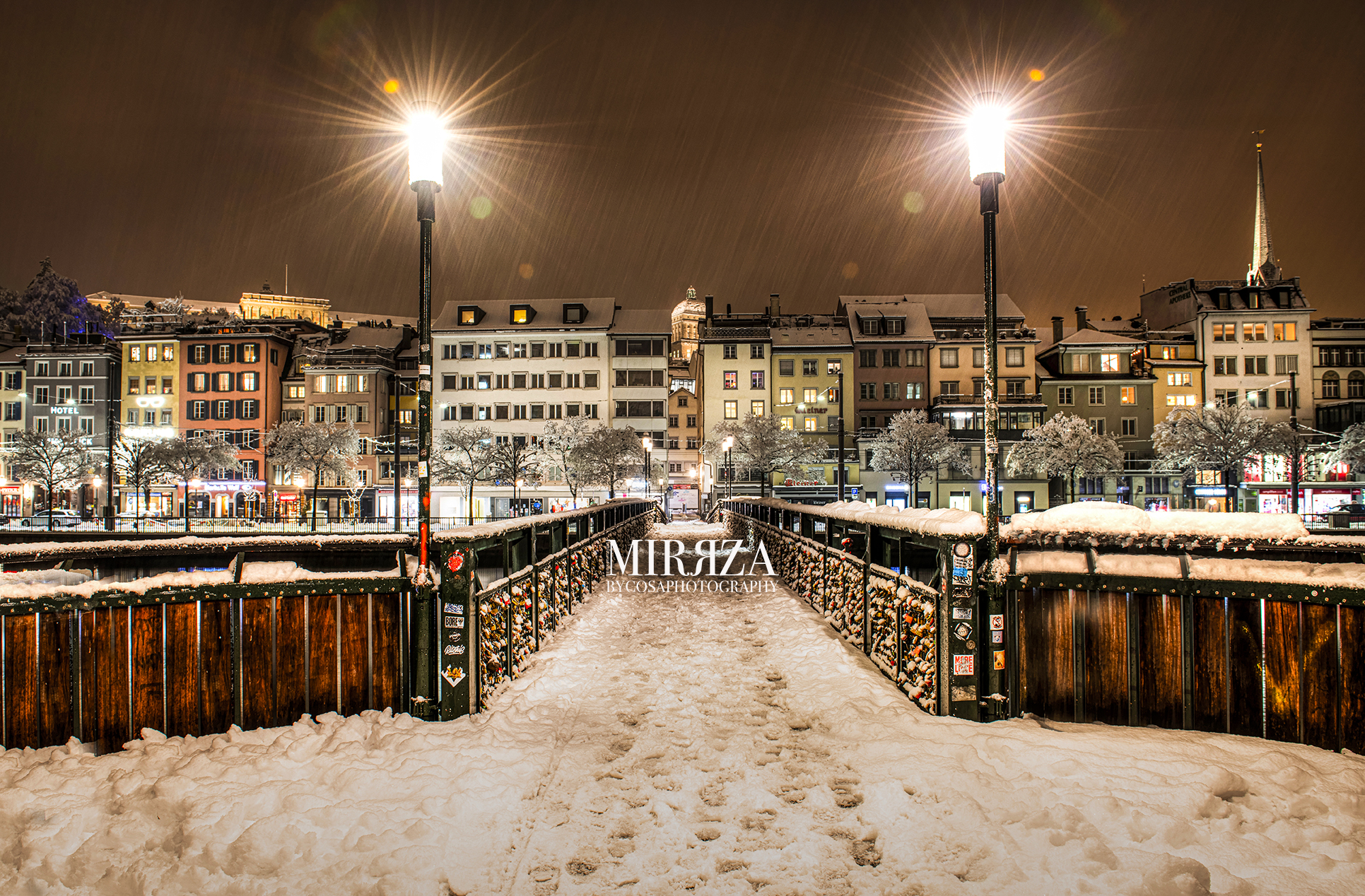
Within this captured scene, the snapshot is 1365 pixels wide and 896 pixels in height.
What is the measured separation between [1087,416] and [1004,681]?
6146 centimetres

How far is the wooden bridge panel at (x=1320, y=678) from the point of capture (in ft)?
16.6

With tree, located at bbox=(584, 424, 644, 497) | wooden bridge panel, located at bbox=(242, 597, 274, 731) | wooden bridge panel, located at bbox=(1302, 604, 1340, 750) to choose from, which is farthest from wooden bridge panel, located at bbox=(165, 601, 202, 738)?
tree, located at bbox=(584, 424, 644, 497)

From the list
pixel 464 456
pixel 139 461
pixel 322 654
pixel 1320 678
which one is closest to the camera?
pixel 1320 678

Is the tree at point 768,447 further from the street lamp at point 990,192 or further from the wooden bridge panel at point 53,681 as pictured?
the wooden bridge panel at point 53,681

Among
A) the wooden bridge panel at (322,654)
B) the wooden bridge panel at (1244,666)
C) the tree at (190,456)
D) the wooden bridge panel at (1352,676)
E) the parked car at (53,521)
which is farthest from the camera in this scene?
the tree at (190,456)

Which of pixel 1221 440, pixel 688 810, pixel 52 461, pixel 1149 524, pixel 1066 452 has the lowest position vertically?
pixel 688 810

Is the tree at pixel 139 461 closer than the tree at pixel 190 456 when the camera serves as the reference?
Yes

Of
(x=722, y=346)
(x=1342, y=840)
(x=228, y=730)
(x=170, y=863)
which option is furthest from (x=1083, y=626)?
(x=722, y=346)

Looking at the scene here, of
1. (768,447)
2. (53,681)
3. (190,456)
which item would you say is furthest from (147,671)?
(190,456)

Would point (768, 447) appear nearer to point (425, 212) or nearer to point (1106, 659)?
point (425, 212)

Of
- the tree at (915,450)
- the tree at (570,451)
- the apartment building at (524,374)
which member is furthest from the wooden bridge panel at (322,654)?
the apartment building at (524,374)

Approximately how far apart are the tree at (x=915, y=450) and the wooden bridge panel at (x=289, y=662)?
50888mm

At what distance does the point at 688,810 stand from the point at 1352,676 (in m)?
4.88

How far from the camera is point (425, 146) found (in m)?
7.04
